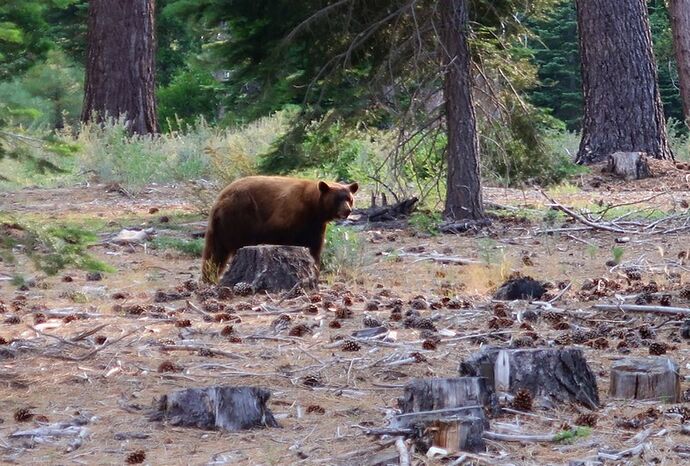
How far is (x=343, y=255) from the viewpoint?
10656 mm

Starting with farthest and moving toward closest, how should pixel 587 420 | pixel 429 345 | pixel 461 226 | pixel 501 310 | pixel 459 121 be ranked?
1. pixel 461 226
2. pixel 459 121
3. pixel 501 310
4. pixel 429 345
5. pixel 587 420

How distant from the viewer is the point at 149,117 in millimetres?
20391

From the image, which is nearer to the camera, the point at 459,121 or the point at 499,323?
the point at 499,323

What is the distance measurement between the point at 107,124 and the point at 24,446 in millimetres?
13598

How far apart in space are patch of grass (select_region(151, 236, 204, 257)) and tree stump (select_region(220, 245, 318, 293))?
95.5 inches

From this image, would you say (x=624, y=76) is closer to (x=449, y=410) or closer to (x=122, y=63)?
(x=122, y=63)

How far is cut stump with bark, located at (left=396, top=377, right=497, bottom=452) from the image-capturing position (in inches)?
196

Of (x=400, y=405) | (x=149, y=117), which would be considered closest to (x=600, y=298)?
(x=400, y=405)

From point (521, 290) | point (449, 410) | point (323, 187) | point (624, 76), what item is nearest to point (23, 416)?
point (449, 410)

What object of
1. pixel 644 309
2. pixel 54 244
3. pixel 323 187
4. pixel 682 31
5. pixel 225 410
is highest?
pixel 682 31

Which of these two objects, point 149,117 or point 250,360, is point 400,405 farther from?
point 149,117

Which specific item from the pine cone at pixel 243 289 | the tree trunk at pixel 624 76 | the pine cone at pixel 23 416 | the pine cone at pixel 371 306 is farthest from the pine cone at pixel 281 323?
the tree trunk at pixel 624 76

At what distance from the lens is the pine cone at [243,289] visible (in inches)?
371

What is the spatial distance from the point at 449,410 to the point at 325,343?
2441mm
